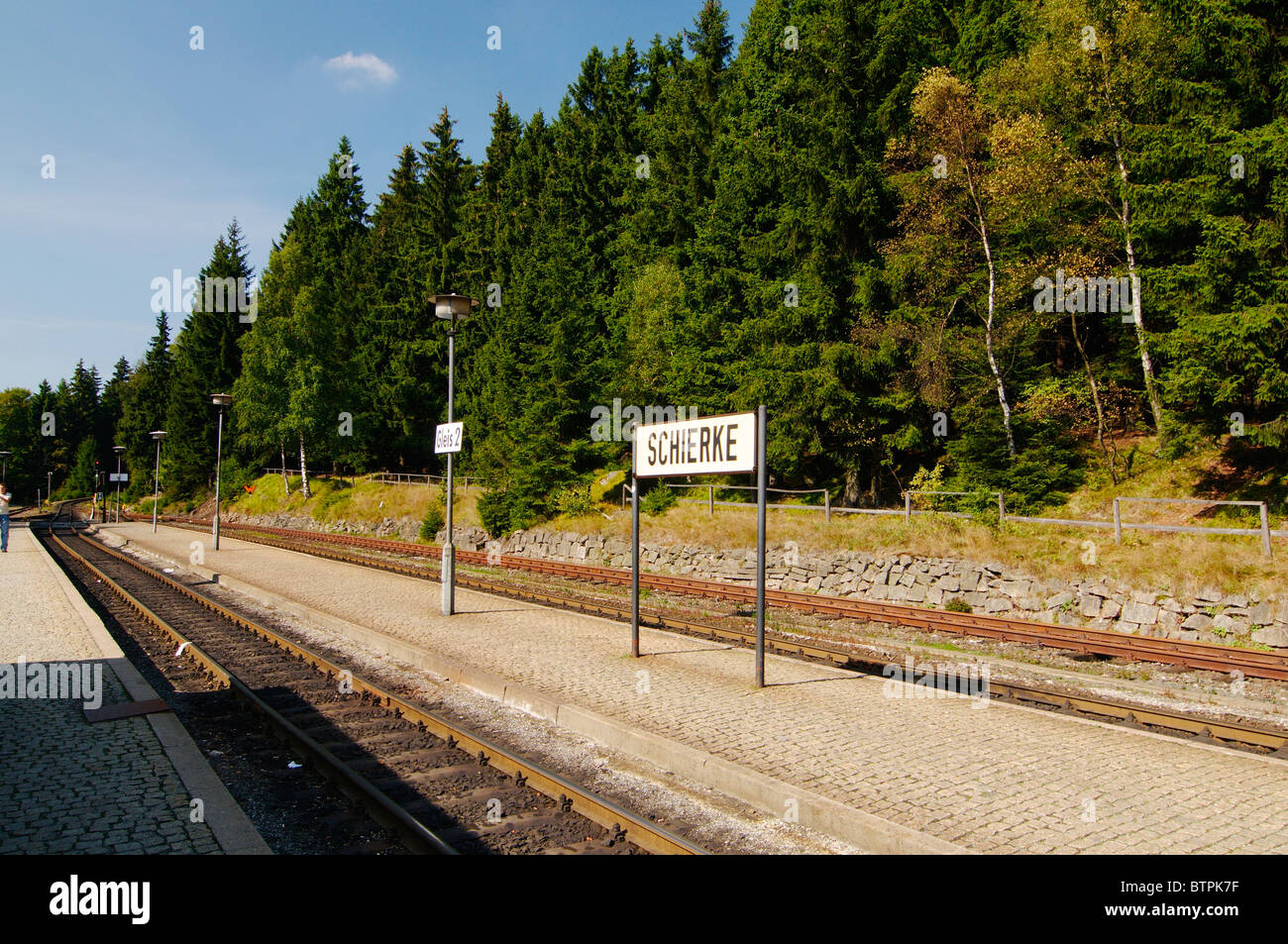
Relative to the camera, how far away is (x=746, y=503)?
2481 centimetres

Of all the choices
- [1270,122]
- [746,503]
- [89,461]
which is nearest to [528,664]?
[746,503]

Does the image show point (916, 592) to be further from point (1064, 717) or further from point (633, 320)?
point (633, 320)

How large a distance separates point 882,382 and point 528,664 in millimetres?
17291

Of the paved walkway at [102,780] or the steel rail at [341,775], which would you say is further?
the steel rail at [341,775]

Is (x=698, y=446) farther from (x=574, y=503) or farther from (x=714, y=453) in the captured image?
(x=574, y=503)

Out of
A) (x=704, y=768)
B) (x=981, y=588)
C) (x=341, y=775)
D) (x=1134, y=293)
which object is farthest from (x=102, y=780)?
(x=1134, y=293)

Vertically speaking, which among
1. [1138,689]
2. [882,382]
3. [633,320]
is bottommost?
[1138,689]

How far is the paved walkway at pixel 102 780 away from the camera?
5.05 meters

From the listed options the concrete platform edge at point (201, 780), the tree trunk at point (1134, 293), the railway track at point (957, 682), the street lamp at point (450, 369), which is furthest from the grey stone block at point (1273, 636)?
the concrete platform edge at point (201, 780)
